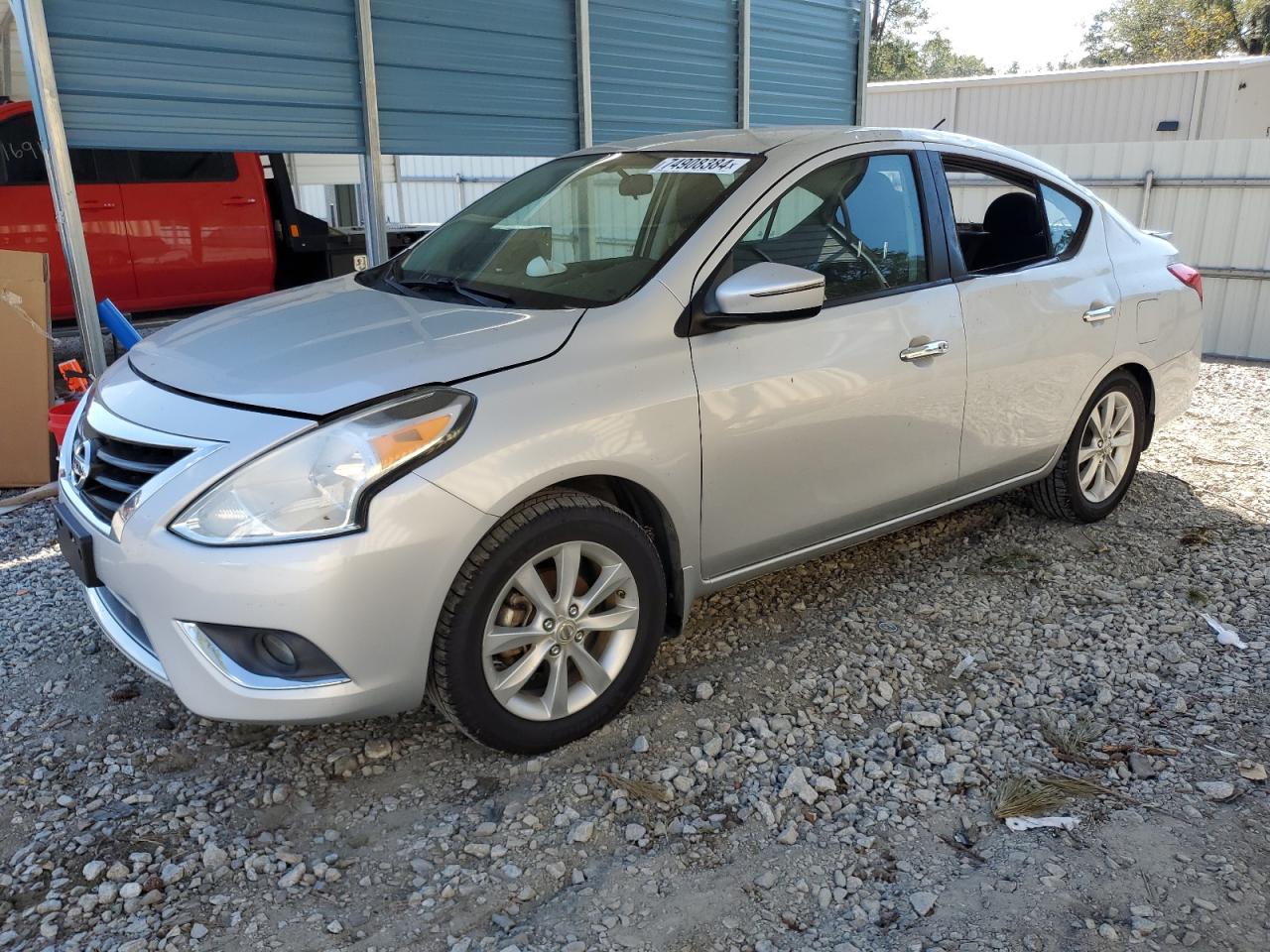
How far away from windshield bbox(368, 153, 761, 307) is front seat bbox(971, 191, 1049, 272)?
1308 mm

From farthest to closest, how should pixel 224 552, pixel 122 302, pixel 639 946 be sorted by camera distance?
pixel 122 302 < pixel 224 552 < pixel 639 946

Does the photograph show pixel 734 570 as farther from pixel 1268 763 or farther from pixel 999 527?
pixel 999 527

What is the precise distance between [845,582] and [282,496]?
7.98 feet

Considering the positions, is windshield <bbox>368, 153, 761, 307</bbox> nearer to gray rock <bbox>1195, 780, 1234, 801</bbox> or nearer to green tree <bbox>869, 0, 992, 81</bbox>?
gray rock <bbox>1195, 780, 1234, 801</bbox>

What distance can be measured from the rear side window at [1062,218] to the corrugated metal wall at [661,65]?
4.02m

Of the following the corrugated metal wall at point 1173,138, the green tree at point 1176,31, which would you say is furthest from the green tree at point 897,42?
the corrugated metal wall at point 1173,138

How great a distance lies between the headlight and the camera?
2.41 meters

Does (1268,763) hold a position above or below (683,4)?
below

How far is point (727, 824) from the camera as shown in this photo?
8.67 ft

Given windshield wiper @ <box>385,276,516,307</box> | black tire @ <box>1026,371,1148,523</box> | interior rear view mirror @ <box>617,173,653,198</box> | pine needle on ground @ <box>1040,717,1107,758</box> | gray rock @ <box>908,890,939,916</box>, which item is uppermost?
interior rear view mirror @ <box>617,173,653,198</box>

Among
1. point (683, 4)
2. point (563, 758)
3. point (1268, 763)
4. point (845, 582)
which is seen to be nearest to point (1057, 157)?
point (683, 4)

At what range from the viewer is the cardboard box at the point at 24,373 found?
5195 mm

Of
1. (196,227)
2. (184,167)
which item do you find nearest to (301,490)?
(196,227)

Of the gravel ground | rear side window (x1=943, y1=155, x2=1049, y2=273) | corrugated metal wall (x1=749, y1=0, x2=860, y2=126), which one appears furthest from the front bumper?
corrugated metal wall (x1=749, y1=0, x2=860, y2=126)
